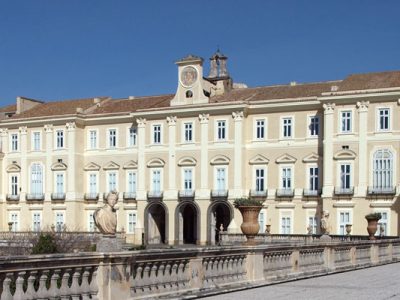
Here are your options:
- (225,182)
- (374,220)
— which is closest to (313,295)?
(374,220)

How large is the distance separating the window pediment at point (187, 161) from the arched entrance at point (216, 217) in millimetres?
3534

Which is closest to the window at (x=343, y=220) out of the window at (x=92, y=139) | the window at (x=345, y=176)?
the window at (x=345, y=176)

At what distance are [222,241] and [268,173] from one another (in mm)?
11845

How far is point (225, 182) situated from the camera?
53500mm

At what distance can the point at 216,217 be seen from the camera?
55312mm

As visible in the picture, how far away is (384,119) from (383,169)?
10.6ft

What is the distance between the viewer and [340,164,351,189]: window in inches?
1927

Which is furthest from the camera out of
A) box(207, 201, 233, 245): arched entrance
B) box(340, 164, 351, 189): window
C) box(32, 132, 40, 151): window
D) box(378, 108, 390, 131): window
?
box(32, 132, 40, 151): window

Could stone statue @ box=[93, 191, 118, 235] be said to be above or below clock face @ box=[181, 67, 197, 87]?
below

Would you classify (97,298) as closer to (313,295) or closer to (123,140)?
(313,295)

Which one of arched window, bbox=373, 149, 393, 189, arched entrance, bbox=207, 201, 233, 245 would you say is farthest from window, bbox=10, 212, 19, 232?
arched window, bbox=373, 149, 393, 189

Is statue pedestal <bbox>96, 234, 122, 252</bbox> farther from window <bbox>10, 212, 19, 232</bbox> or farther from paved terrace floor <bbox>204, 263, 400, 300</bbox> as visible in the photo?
window <bbox>10, 212, 19, 232</bbox>

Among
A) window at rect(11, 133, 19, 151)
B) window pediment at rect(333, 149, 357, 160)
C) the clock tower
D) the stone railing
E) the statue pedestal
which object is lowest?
the stone railing

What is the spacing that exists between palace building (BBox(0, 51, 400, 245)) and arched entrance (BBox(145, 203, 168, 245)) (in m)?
0.11
